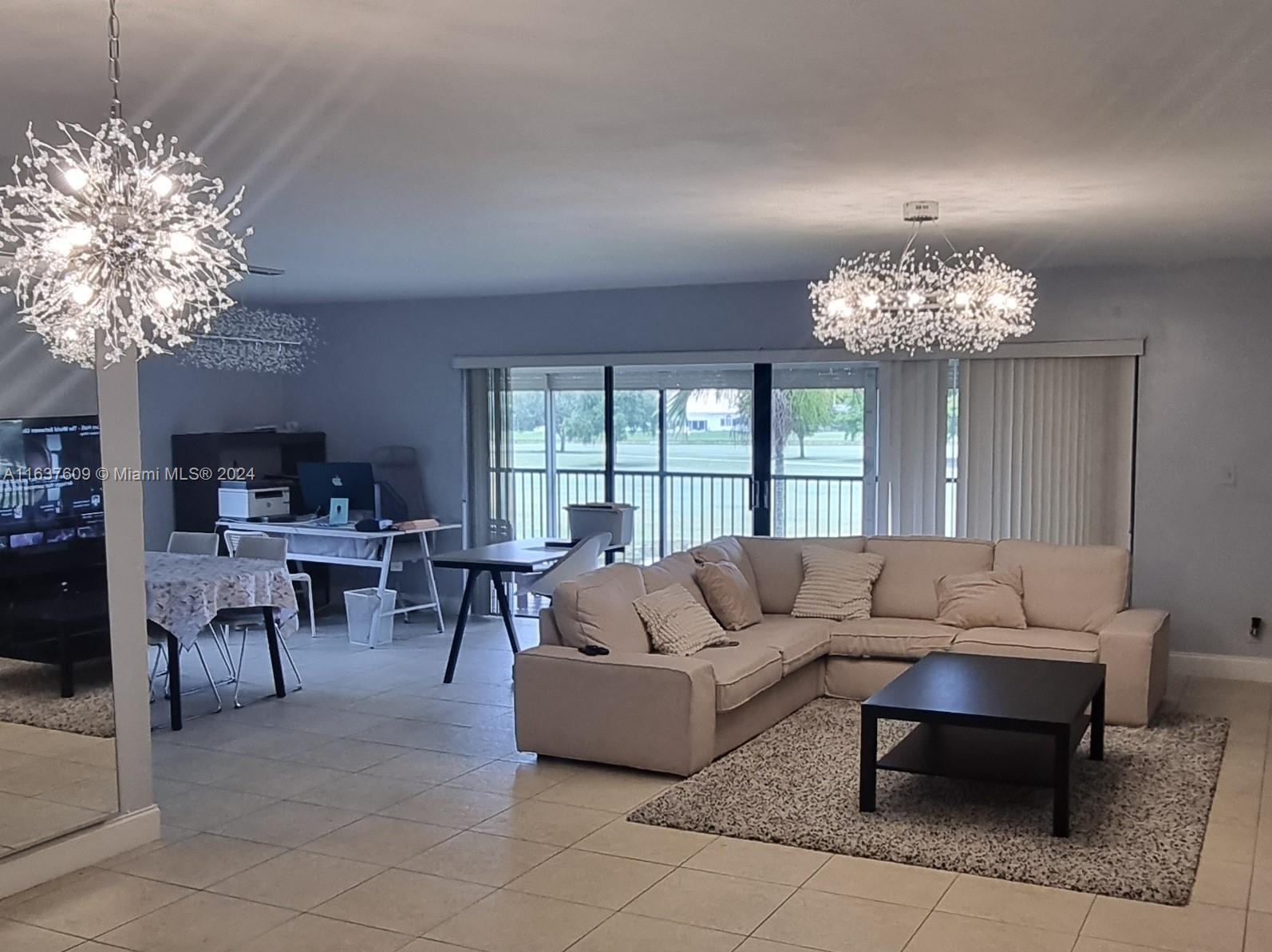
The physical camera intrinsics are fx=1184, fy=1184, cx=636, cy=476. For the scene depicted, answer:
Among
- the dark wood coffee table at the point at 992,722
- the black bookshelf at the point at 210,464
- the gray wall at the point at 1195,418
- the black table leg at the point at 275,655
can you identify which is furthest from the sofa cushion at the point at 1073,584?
the black bookshelf at the point at 210,464

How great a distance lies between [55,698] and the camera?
3955mm

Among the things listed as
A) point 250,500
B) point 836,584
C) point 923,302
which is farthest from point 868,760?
point 250,500

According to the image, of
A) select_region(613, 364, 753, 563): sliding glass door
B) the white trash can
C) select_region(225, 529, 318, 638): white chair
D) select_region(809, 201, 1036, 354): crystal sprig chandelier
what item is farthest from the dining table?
select_region(809, 201, 1036, 354): crystal sprig chandelier

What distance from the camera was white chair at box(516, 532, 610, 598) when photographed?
658 centimetres

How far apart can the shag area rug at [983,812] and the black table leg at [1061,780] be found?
46mm

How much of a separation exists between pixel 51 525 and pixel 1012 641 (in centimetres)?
434

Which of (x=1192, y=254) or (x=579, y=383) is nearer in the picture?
(x=1192, y=254)

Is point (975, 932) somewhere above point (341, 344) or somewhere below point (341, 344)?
below

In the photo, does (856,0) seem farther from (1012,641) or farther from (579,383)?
(579,383)

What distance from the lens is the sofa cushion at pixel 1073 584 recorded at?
6.21 meters

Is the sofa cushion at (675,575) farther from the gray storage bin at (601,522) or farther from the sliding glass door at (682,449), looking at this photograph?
the sliding glass door at (682,449)

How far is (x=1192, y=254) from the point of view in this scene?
21.3 ft

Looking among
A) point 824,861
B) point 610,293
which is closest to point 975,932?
point 824,861

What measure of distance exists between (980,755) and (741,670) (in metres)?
1.12
